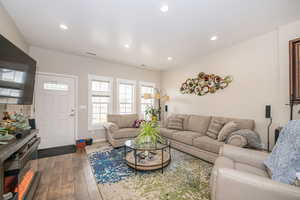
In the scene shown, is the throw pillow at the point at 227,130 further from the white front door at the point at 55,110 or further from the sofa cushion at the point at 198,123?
the white front door at the point at 55,110

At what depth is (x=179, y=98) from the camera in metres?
4.64

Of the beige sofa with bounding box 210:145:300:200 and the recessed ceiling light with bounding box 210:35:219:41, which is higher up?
the recessed ceiling light with bounding box 210:35:219:41

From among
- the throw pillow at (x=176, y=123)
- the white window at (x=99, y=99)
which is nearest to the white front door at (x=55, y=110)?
the white window at (x=99, y=99)

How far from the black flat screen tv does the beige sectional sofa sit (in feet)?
6.45

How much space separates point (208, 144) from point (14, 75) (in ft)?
11.2

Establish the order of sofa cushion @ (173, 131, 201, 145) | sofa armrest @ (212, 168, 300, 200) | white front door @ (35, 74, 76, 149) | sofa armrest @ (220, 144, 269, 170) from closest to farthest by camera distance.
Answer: sofa armrest @ (212, 168, 300, 200)
sofa armrest @ (220, 144, 269, 170)
sofa cushion @ (173, 131, 201, 145)
white front door @ (35, 74, 76, 149)

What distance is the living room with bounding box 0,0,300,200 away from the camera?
1635 mm

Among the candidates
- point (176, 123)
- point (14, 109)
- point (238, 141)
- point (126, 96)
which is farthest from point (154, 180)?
point (126, 96)

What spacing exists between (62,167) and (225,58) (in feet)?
15.3

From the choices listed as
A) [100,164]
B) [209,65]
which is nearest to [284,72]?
[209,65]

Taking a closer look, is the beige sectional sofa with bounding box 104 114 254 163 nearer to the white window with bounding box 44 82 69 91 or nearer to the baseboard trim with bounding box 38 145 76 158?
the baseboard trim with bounding box 38 145 76 158

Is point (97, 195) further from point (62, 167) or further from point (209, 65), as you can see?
point (209, 65)

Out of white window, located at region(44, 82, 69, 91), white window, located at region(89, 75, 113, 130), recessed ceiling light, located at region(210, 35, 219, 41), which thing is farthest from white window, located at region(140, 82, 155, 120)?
recessed ceiling light, located at region(210, 35, 219, 41)

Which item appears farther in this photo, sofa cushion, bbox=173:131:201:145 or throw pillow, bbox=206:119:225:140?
sofa cushion, bbox=173:131:201:145
